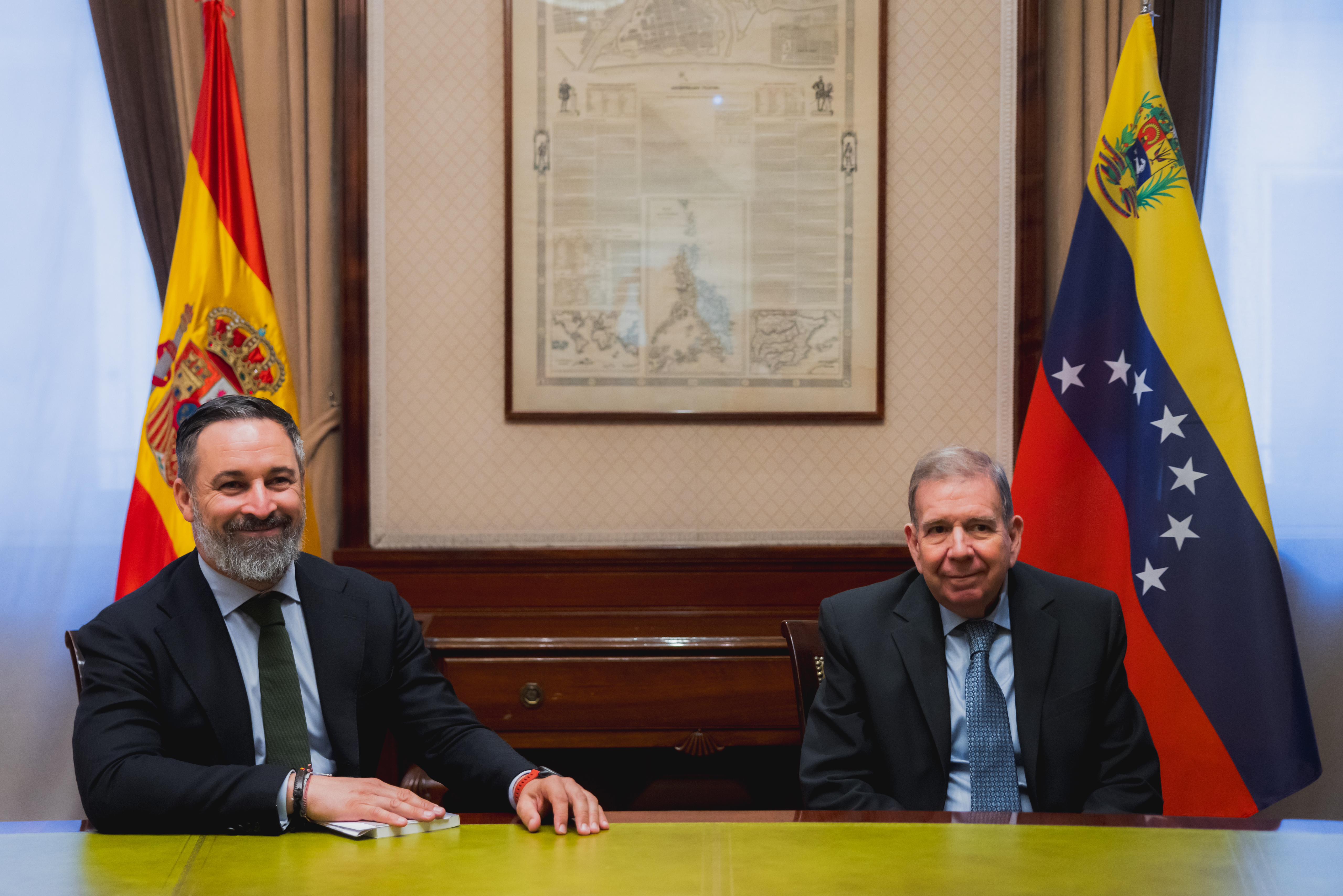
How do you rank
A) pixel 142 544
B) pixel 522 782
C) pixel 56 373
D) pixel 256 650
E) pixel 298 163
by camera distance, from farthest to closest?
pixel 298 163 → pixel 56 373 → pixel 142 544 → pixel 256 650 → pixel 522 782

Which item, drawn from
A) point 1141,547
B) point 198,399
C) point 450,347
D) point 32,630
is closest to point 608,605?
point 450,347

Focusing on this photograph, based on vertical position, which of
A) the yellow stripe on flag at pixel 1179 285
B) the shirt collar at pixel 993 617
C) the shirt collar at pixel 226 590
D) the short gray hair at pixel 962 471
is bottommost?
the shirt collar at pixel 993 617

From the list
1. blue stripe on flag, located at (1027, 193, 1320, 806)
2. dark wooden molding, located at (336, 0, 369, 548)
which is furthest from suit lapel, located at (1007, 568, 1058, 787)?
dark wooden molding, located at (336, 0, 369, 548)

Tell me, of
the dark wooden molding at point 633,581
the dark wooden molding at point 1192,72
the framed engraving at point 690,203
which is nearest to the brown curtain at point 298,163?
the dark wooden molding at point 633,581

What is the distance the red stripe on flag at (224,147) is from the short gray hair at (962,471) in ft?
7.07

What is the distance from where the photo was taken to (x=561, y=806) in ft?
5.05

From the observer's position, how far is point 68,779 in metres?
3.27

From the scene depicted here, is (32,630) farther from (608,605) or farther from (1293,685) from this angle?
(1293,685)

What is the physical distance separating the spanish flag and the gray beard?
100 centimetres

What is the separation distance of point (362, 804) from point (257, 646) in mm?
580

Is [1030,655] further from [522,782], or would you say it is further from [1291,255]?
[1291,255]

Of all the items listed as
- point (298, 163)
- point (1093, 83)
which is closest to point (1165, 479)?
point (1093, 83)

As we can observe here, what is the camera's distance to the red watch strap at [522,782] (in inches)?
67.3

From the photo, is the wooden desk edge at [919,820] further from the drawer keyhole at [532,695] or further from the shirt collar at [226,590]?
the drawer keyhole at [532,695]
